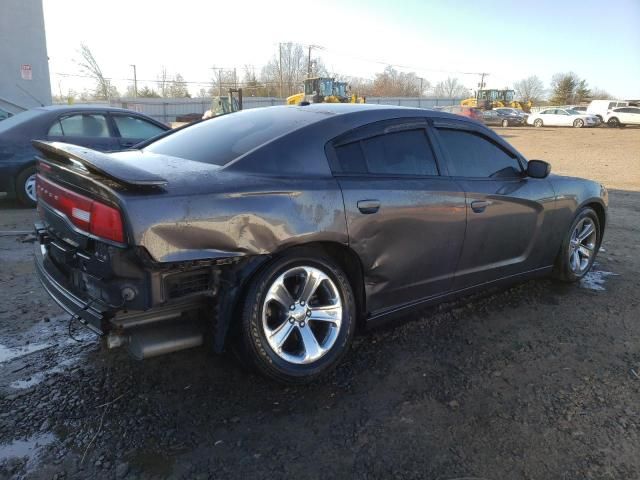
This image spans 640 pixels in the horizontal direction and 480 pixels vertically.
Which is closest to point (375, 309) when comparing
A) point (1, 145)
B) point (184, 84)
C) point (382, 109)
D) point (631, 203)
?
point (382, 109)

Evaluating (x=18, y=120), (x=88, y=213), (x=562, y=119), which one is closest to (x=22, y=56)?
(x=18, y=120)

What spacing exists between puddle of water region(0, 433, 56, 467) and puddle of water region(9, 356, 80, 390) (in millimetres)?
526

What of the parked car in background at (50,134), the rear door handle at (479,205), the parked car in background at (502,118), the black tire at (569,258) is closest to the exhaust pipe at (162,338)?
the rear door handle at (479,205)

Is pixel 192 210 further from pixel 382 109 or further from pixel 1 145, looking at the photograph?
pixel 1 145

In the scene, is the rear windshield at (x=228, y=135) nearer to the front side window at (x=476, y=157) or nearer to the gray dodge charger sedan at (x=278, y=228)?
the gray dodge charger sedan at (x=278, y=228)

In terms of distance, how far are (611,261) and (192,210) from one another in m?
4.82

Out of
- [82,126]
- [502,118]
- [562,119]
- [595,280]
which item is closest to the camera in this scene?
[595,280]

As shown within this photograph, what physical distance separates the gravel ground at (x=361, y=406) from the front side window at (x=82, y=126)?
4.05m

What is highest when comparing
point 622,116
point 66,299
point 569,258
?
point 622,116

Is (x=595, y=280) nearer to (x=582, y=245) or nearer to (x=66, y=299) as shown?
(x=582, y=245)

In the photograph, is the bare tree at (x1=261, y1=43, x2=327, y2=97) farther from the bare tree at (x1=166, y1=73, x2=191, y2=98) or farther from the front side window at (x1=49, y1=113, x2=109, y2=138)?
the front side window at (x1=49, y1=113, x2=109, y2=138)

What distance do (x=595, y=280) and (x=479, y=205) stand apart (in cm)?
206

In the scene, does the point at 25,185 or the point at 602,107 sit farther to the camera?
the point at 602,107

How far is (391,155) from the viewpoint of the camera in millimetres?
3225
